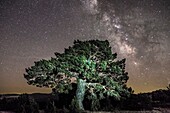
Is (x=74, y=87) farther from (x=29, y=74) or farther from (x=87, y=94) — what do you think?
(x=29, y=74)

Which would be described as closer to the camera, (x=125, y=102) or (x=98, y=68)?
(x=98, y=68)

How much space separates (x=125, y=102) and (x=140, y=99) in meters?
1.95

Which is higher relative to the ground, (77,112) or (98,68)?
(98,68)

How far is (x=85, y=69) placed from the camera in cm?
Result: 2688

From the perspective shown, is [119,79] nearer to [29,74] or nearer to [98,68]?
[98,68]

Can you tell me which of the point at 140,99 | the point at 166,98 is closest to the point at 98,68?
the point at 140,99

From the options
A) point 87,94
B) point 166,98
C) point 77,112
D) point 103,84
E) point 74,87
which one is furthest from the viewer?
point 166,98

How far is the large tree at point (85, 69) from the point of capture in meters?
26.6

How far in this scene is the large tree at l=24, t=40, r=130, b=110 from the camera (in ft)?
87.1

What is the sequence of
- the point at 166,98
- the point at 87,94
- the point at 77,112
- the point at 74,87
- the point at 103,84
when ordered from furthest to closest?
the point at 166,98 → the point at 74,87 → the point at 87,94 → the point at 103,84 → the point at 77,112

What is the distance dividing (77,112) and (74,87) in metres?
6.51

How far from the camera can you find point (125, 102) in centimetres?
3300

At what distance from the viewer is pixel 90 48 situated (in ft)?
90.0

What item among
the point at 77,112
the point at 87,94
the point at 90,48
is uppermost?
the point at 90,48
